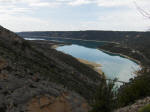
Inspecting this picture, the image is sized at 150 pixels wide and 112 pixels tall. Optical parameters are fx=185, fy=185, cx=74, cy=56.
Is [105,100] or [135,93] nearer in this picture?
[105,100]

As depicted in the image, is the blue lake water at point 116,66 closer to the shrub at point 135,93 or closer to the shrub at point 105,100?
the shrub at point 135,93

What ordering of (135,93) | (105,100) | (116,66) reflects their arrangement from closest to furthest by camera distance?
(105,100)
(135,93)
(116,66)

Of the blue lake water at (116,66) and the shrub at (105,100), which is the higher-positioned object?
the shrub at (105,100)

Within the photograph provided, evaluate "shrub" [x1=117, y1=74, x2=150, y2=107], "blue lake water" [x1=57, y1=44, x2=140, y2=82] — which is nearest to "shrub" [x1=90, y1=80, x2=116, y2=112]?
"shrub" [x1=117, y1=74, x2=150, y2=107]

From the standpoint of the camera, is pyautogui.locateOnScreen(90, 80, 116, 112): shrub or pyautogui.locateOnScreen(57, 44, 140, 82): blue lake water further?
pyautogui.locateOnScreen(57, 44, 140, 82): blue lake water

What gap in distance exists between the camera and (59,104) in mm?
16500

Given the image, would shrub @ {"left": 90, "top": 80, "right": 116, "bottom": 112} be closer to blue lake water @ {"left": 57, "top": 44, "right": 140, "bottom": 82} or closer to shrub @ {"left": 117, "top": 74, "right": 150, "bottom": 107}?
shrub @ {"left": 117, "top": 74, "right": 150, "bottom": 107}

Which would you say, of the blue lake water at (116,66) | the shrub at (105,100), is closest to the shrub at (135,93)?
the shrub at (105,100)

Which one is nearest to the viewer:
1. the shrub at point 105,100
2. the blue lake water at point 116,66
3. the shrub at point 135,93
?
the shrub at point 105,100

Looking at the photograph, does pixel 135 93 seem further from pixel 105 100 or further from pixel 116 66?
pixel 116 66

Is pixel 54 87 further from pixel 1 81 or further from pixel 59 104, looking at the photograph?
pixel 1 81

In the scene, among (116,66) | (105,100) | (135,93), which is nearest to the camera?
(105,100)

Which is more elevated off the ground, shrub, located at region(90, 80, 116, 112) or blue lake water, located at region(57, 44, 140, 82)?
shrub, located at region(90, 80, 116, 112)

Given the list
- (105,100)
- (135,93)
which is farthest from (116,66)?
(105,100)
